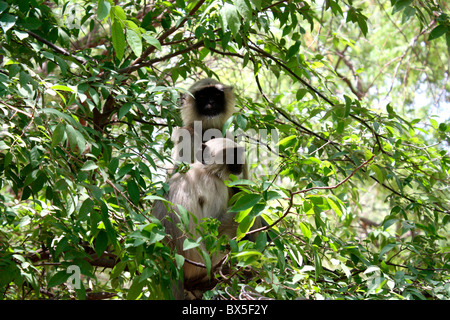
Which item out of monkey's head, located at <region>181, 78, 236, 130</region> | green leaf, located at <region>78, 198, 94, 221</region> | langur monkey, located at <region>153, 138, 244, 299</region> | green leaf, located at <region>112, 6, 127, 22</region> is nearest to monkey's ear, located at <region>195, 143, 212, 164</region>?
langur monkey, located at <region>153, 138, 244, 299</region>

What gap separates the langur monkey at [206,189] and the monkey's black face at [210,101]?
2.28 ft

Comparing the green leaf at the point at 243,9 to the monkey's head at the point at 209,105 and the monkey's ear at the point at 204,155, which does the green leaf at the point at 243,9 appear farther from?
the monkey's head at the point at 209,105

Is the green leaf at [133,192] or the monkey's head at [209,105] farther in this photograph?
the monkey's head at [209,105]

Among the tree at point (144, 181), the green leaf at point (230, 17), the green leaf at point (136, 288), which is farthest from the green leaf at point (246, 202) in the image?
the green leaf at point (230, 17)

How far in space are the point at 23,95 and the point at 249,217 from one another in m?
1.15

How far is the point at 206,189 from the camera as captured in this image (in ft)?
11.2

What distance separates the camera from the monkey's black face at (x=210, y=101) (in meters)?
4.17

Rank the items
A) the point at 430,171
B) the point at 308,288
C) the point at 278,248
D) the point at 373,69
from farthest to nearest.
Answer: the point at 373,69 → the point at 430,171 → the point at 308,288 → the point at 278,248

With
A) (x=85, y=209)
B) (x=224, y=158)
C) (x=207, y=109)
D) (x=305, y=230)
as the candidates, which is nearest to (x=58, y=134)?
(x=85, y=209)

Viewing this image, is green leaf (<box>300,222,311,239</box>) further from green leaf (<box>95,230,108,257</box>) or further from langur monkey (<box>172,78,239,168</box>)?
langur monkey (<box>172,78,239,168</box>)

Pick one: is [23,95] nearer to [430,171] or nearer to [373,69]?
[430,171]

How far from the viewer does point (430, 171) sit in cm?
352

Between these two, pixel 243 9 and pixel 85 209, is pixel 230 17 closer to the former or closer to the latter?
pixel 243 9

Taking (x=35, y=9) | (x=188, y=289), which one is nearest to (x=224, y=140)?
(x=188, y=289)
